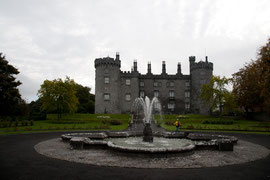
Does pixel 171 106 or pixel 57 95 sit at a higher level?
pixel 57 95

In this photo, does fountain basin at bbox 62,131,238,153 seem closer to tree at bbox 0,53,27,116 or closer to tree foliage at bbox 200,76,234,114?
tree at bbox 0,53,27,116

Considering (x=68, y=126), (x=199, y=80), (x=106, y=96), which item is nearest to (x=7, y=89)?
(x=68, y=126)

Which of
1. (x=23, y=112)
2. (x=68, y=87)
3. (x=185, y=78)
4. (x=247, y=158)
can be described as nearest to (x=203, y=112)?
(x=185, y=78)

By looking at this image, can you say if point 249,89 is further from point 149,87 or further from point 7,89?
point 7,89

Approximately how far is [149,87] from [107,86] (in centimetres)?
1384

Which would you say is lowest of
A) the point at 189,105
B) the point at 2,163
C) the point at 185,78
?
the point at 2,163

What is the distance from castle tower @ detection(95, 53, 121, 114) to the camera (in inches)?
2175

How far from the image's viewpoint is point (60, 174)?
8.02 m

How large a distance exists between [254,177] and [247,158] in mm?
3540

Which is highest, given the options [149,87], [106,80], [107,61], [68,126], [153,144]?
[107,61]

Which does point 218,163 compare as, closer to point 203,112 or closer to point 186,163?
point 186,163

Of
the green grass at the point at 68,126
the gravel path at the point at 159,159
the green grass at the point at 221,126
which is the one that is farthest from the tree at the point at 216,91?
the gravel path at the point at 159,159

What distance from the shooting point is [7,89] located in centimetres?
3850

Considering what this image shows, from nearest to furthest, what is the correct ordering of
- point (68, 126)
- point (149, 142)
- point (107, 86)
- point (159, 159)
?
point (159, 159) < point (149, 142) < point (68, 126) < point (107, 86)
